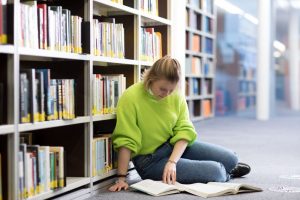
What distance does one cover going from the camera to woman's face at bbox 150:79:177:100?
2844 mm

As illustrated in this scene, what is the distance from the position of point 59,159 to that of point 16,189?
1.30 feet

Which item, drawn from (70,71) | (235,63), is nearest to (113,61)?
(70,71)

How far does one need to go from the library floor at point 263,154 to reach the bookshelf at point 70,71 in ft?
1.05

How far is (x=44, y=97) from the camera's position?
244 cm

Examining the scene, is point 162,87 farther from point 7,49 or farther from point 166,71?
point 7,49

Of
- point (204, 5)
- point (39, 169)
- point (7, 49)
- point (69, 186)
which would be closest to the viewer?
point (7, 49)

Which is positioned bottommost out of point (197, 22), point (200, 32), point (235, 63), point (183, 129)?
point (183, 129)

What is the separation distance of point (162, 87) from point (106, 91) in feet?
1.35

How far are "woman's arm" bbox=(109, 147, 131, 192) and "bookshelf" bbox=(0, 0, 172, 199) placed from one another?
0.12 m

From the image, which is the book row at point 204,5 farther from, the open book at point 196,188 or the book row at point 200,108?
the open book at point 196,188

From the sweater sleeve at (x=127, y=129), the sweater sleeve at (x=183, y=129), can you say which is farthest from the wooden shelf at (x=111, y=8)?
the sweater sleeve at (x=183, y=129)

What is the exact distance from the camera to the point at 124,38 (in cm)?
349

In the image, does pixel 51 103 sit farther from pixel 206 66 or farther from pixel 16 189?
pixel 206 66

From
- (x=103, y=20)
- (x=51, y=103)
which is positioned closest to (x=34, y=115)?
(x=51, y=103)
